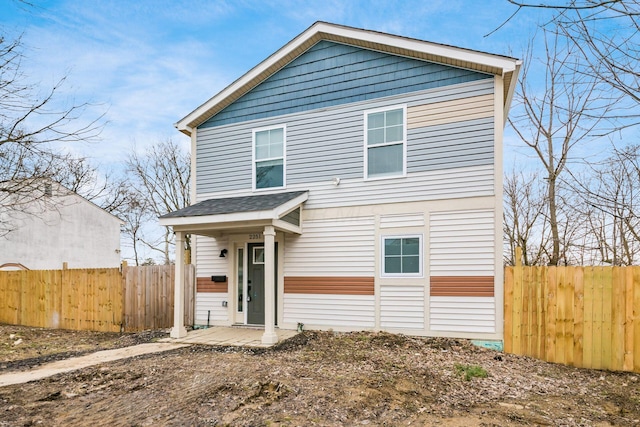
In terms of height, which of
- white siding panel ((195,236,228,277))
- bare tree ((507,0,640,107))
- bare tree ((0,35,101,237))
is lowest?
white siding panel ((195,236,228,277))

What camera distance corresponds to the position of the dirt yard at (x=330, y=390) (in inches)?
187

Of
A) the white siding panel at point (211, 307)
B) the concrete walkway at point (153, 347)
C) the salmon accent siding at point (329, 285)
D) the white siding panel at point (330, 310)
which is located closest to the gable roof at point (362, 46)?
the white siding panel at point (211, 307)

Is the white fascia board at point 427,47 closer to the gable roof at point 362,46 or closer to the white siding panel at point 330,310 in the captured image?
the gable roof at point 362,46

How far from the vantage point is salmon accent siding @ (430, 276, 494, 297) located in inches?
321

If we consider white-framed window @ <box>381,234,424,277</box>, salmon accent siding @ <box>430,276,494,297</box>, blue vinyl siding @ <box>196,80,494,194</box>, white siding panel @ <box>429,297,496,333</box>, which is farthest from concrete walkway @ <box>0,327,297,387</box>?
blue vinyl siding @ <box>196,80,494,194</box>

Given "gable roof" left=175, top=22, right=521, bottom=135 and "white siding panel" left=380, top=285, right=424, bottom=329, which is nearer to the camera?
"gable roof" left=175, top=22, right=521, bottom=135

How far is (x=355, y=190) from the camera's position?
948cm

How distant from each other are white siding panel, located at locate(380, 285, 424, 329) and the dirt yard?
18.5 inches

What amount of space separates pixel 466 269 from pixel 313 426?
505cm

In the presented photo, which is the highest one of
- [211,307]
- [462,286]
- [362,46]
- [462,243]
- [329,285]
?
[362,46]

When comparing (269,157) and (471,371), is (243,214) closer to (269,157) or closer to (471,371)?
(269,157)

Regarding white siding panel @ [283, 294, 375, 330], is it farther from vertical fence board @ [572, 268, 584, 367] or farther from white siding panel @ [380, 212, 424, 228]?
vertical fence board @ [572, 268, 584, 367]

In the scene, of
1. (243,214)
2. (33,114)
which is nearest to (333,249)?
(243,214)

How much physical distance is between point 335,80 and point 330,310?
526cm
